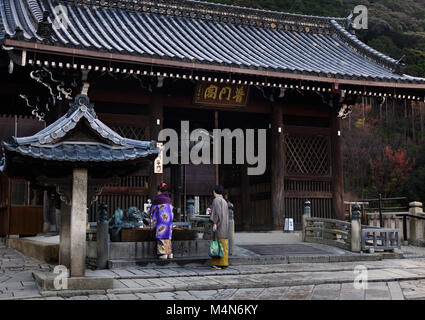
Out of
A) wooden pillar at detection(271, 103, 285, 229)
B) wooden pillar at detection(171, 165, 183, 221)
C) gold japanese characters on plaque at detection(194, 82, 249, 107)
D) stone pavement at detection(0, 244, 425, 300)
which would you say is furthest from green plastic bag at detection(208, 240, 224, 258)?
gold japanese characters on plaque at detection(194, 82, 249, 107)

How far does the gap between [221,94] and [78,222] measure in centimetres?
848

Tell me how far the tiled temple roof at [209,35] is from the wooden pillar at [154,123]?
1.46 metres

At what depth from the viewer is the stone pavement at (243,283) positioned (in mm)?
7301

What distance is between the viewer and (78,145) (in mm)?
7840

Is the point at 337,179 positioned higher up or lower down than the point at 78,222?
higher up

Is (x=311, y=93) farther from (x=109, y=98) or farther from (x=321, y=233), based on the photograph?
(x=109, y=98)

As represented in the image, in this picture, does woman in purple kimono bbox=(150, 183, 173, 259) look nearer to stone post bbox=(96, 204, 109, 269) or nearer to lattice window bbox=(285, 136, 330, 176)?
stone post bbox=(96, 204, 109, 269)

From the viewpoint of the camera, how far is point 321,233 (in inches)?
559

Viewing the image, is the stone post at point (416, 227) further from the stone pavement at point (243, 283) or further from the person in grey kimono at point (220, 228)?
the person in grey kimono at point (220, 228)

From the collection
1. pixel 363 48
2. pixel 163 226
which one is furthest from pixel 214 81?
pixel 363 48

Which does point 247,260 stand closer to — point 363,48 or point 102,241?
point 102,241

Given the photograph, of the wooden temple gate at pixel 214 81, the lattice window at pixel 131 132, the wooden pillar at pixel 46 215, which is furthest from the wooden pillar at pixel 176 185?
the wooden pillar at pixel 46 215

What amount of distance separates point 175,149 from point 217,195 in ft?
11.0

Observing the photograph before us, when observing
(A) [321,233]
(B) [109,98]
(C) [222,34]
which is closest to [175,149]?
(B) [109,98]
